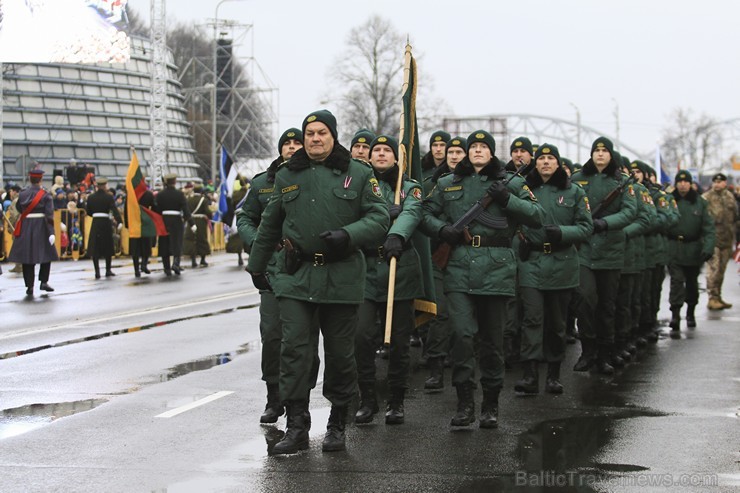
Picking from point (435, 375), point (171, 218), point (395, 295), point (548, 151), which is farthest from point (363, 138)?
point (171, 218)

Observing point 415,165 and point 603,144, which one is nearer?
point 415,165

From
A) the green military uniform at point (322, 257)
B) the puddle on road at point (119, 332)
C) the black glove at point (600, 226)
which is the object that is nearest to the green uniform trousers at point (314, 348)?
the green military uniform at point (322, 257)

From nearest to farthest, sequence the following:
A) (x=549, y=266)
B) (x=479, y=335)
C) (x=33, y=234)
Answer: (x=479, y=335)
(x=549, y=266)
(x=33, y=234)

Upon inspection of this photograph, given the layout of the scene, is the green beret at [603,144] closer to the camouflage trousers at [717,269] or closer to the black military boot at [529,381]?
the black military boot at [529,381]

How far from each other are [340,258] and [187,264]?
2253cm

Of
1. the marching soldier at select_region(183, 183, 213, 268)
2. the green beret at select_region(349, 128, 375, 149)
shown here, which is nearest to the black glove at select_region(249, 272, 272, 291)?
the green beret at select_region(349, 128, 375, 149)

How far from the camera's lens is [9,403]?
A: 29.7 ft

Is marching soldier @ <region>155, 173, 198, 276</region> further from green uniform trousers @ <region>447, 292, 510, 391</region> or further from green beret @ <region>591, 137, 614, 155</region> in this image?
green uniform trousers @ <region>447, 292, 510, 391</region>

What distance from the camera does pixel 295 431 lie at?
7.42 metres

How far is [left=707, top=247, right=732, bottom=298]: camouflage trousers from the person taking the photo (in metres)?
17.9

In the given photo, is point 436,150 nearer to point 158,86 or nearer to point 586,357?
point 586,357

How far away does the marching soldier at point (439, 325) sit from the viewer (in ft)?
32.6

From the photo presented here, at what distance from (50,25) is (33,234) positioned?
23.6m

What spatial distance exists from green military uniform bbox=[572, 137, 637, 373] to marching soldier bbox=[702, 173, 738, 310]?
687 cm
